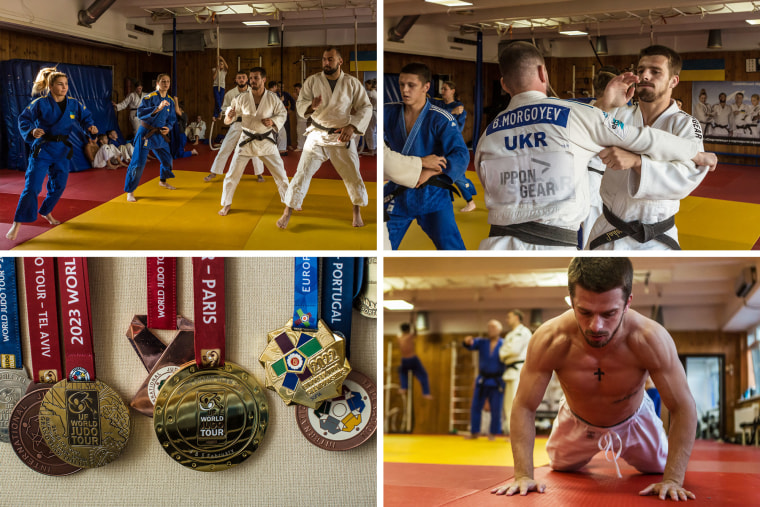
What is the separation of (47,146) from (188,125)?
1.99ft

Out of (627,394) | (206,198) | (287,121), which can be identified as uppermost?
(287,121)

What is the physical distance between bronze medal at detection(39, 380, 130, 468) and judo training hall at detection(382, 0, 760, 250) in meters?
1.43

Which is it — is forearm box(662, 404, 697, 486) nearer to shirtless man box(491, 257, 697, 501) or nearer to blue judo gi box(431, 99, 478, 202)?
shirtless man box(491, 257, 697, 501)

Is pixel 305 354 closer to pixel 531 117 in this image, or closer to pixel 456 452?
pixel 531 117

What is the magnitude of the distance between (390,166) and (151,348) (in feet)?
3.86

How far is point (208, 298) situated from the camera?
2.28 metres

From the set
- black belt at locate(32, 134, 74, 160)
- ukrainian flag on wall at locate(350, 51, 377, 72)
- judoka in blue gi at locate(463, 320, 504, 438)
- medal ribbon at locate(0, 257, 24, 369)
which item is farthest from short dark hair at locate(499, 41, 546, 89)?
judoka in blue gi at locate(463, 320, 504, 438)

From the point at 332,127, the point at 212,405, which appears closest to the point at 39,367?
the point at 212,405

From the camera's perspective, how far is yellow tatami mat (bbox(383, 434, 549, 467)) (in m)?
3.52

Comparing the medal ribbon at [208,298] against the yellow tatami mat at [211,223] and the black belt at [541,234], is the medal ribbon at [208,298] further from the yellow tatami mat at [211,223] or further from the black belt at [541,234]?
the black belt at [541,234]

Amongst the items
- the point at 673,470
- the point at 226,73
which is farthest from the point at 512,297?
the point at 226,73

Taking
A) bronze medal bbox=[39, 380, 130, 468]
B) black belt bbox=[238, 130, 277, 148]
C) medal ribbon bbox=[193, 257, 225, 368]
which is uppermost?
black belt bbox=[238, 130, 277, 148]

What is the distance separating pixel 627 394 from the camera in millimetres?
2256

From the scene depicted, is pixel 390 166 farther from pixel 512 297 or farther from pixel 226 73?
pixel 512 297
